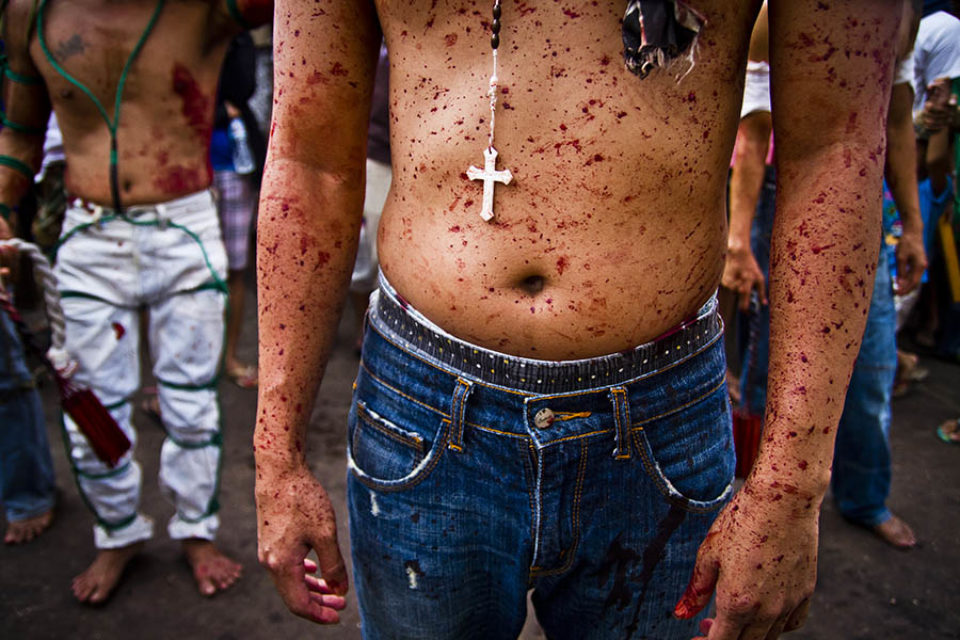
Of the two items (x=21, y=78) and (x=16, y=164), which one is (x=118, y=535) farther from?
(x=21, y=78)

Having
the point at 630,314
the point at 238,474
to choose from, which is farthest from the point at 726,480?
the point at 238,474

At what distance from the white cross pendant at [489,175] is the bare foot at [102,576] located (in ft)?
8.01

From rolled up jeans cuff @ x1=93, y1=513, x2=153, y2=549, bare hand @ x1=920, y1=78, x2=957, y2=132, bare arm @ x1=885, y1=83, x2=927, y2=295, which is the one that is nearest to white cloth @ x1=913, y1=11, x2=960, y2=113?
bare hand @ x1=920, y1=78, x2=957, y2=132

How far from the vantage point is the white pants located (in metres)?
2.61

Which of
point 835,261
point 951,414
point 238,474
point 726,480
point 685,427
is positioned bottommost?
point 238,474

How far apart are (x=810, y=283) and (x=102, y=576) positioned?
277 cm

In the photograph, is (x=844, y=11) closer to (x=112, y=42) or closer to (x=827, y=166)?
(x=827, y=166)

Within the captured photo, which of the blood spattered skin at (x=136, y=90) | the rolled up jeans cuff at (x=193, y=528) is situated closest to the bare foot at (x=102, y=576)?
the rolled up jeans cuff at (x=193, y=528)

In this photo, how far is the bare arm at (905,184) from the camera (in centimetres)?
274

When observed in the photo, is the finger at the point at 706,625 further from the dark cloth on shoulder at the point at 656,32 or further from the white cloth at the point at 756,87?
the white cloth at the point at 756,87

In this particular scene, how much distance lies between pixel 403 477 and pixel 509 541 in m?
0.20

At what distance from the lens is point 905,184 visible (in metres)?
2.88

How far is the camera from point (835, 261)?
38.8 inches

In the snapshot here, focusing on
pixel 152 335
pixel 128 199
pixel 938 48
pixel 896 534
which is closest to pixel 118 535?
pixel 152 335
